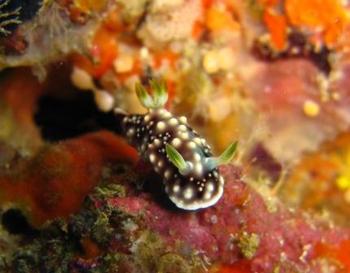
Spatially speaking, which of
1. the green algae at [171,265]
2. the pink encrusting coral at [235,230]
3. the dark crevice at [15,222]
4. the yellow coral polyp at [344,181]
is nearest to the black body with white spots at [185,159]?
the pink encrusting coral at [235,230]

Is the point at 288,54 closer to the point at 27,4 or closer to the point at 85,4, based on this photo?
the point at 85,4

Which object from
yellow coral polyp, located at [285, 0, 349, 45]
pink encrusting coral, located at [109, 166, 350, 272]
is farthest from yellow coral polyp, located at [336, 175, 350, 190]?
pink encrusting coral, located at [109, 166, 350, 272]

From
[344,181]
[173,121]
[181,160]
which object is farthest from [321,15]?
[181,160]

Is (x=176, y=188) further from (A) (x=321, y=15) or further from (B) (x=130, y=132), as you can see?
(A) (x=321, y=15)

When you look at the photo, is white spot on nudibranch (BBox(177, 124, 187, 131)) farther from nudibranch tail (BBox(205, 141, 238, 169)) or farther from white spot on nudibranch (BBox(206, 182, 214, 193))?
white spot on nudibranch (BBox(206, 182, 214, 193))

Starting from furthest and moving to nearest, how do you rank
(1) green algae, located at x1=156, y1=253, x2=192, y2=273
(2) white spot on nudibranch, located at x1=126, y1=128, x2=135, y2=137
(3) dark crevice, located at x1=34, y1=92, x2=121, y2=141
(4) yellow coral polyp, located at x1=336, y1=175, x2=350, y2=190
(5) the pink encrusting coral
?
(3) dark crevice, located at x1=34, y1=92, x2=121, y2=141, (4) yellow coral polyp, located at x1=336, y1=175, x2=350, y2=190, (2) white spot on nudibranch, located at x1=126, y1=128, x2=135, y2=137, (5) the pink encrusting coral, (1) green algae, located at x1=156, y1=253, x2=192, y2=273

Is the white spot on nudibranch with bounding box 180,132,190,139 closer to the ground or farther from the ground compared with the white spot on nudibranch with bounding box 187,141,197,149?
farther from the ground
